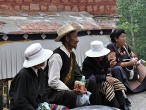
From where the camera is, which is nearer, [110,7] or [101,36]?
[101,36]

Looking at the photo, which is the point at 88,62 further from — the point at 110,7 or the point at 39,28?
the point at 110,7

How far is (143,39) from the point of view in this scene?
3294 cm

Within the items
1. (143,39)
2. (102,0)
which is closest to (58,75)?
(102,0)

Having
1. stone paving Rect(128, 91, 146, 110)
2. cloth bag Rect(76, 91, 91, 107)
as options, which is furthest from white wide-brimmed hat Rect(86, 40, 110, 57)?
stone paving Rect(128, 91, 146, 110)

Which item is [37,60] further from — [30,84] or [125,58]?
[125,58]

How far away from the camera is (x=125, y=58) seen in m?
6.31

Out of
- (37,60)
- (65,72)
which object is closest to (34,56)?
(37,60)

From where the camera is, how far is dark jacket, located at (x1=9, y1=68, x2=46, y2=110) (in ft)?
12.4

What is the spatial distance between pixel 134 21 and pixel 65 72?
2780cm

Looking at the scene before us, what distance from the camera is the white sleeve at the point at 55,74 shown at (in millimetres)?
4578

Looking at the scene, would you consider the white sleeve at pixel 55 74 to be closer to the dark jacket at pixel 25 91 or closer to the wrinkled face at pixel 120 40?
the dark jacket at pixel 25 91

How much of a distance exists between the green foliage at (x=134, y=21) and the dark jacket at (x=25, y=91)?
998 inches

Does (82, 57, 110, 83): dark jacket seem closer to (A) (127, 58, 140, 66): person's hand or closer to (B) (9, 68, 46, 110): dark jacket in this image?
(A) (127, 58, 140, 66): person's hand

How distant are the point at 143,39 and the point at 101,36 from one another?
26.1 metres
